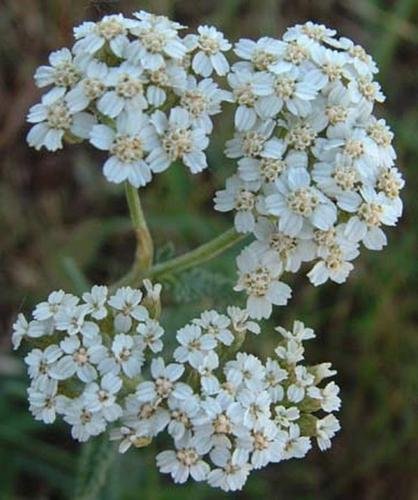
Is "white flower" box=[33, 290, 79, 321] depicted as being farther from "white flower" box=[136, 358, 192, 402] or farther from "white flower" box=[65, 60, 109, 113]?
"white flower" box=[65, 60, 109, 113]

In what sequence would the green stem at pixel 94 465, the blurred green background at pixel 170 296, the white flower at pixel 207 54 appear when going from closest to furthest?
the white flower at pixel 207 54, the green stem at pixel 94 465, the blurred green background at pixel 170 296

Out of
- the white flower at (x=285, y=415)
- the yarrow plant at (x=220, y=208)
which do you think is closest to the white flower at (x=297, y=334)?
the yarrow plant at (x=220, y=208)

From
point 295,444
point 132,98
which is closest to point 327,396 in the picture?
point 295,444

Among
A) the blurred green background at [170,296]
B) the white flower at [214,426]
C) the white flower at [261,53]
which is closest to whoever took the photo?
the white flower at [214,426]

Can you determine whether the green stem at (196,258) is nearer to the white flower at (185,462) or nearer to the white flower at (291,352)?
the white flower at (291,352)

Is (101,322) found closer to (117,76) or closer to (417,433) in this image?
(117,76)

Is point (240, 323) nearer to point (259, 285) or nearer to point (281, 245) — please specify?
point (259, 285)

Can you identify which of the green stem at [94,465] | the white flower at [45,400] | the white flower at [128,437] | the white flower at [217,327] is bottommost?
the green stem at [94,465]

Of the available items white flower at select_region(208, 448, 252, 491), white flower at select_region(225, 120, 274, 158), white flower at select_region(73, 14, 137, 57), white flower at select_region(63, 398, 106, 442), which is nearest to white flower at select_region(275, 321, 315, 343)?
white flower at select_region(208, 448, 252, 491)
